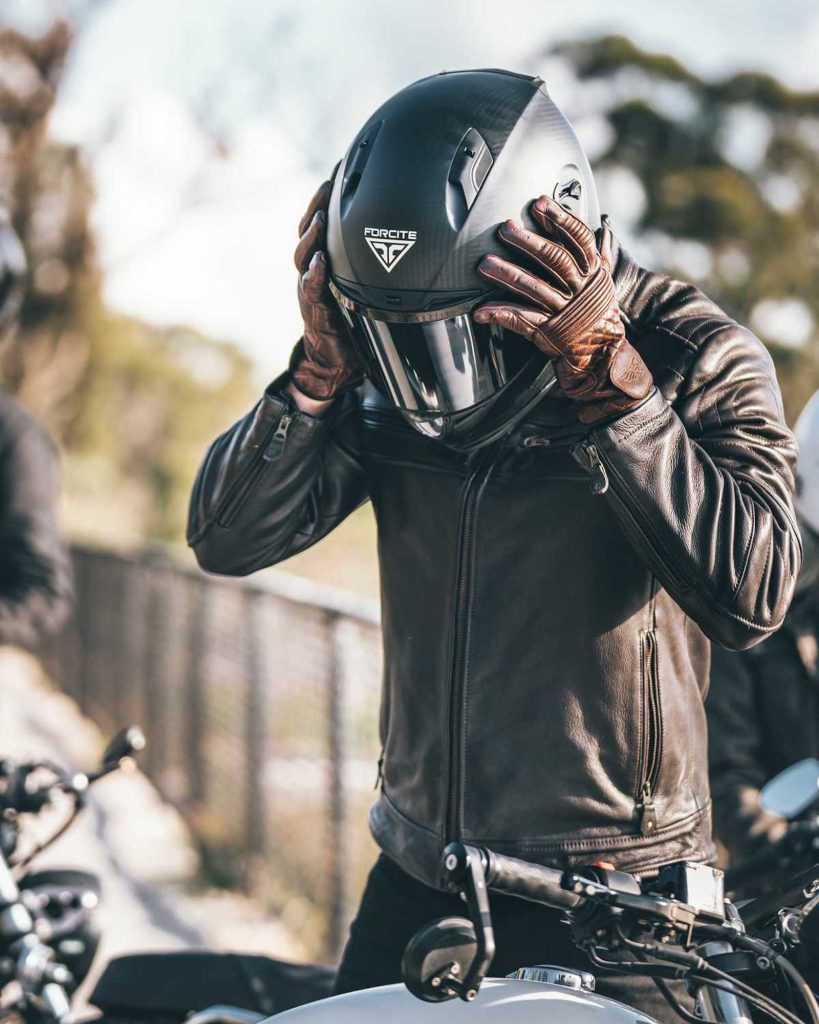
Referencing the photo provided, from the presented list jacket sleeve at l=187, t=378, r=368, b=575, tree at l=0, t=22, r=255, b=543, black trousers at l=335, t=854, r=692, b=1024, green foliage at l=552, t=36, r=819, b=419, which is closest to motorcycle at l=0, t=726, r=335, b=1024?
black trousers at l=335, t=854, r=692, b=1024

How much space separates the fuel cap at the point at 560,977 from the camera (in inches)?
69.1

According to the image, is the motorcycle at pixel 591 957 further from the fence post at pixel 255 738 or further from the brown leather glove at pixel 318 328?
the fence post at pixel 255 738

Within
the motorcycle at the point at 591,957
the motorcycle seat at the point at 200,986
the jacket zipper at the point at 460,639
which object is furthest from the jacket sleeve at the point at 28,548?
the motorcycle at the point at 591,957

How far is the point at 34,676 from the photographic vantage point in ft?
49.2

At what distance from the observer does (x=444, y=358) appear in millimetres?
2115

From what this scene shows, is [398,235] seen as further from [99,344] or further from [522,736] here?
[99,344]

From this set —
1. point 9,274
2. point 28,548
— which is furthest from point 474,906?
point 9,274

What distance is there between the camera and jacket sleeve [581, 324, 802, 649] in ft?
6.40

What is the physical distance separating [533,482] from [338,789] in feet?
11.8

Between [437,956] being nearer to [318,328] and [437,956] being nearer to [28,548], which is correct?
[318,328]

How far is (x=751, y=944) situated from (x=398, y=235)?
108 cm

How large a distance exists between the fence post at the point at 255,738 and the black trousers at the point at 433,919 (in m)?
4.27

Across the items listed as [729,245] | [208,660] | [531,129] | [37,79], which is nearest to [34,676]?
[208,660]

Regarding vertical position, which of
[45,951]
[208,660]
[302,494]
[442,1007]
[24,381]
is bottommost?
[24,381]
